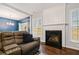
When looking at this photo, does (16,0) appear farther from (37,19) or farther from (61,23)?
(61,23)

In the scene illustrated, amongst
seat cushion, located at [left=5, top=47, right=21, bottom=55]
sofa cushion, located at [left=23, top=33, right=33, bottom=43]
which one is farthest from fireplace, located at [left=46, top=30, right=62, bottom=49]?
seat cushion, located at [left=5, top=47, right=21, bottom=55]

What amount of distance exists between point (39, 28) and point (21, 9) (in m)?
0.68

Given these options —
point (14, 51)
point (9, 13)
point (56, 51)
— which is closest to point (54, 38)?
point (56, 51)

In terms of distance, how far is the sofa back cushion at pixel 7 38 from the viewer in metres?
2.11

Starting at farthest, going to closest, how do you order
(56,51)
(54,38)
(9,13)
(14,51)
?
(54,38) → (56,51) → (9,13) → (14,51)

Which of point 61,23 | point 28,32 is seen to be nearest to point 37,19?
point 28,32

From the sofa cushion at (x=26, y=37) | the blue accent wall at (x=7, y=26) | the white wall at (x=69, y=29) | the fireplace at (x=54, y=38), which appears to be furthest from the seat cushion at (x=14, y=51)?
the white wall at (x=69, y=29)

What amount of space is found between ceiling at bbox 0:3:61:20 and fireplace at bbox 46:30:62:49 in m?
0.66

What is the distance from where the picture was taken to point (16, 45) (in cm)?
220

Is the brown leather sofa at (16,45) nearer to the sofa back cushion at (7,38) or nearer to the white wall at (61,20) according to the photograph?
the sofa back cushion at (7,38)

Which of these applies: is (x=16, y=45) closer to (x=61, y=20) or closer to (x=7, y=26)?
(x=7, y=26)

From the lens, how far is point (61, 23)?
2.44 metres

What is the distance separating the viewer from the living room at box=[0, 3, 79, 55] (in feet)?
7.13

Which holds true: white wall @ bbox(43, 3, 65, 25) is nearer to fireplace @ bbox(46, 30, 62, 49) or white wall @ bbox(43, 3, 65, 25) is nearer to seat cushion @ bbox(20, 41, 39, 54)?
fireplace @ bbox(46, 30, 62, 49)
